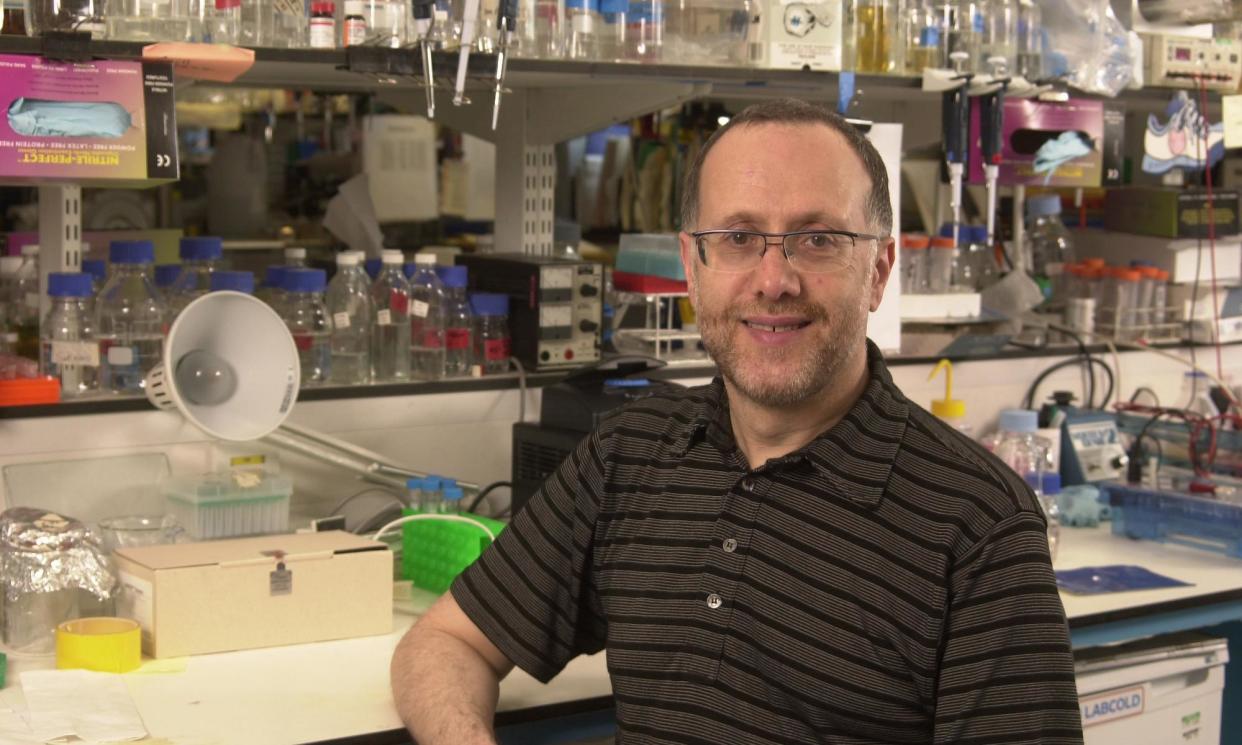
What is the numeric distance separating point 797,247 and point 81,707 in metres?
0.98

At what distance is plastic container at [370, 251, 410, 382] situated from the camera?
275cm

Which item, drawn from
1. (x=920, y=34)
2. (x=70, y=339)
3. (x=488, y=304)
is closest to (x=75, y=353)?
(x=70, y=339)

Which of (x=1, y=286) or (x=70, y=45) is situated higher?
(x=70, y=45)

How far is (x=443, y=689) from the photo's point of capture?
175cm

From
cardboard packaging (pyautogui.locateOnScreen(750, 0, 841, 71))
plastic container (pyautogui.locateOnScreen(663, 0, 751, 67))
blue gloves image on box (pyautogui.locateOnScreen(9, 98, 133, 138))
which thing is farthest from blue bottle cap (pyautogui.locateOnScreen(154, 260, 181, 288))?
cardboard packaging (pyautogui.locateOnScreen(750, 0, 841, 71))

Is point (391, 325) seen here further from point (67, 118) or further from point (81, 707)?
point (81, 707)

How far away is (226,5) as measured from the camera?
2371 millimetres

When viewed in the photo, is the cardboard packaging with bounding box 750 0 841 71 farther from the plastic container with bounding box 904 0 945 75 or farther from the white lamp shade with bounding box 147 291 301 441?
the white lamp shade with bounding box 147 291 301 441

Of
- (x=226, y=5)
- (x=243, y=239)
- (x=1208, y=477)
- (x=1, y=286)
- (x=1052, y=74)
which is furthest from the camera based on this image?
(x=243, y=239)

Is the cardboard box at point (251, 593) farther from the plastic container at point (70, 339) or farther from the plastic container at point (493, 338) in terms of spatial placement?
the plastic container at point (493, 338)

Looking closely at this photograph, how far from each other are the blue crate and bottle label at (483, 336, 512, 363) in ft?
3.84

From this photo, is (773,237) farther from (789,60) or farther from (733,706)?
(789,60)

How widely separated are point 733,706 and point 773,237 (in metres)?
0.50

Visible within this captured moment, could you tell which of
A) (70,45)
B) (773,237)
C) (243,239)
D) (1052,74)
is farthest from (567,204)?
(773,237)
